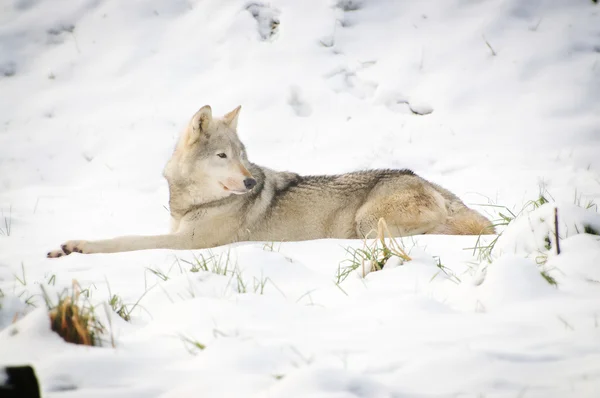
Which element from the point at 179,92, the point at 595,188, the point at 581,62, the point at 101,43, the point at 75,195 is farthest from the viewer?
the point at 101,43

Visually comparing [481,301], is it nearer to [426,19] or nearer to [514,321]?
[514,321]

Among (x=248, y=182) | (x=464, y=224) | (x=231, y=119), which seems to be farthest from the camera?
(x=231, y=119)

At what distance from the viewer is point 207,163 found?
18.1 ft

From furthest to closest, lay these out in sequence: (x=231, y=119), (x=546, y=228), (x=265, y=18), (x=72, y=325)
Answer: (x=265, y=18), (x=231, y=119), (x=546, y=228), (x=72, y=325)

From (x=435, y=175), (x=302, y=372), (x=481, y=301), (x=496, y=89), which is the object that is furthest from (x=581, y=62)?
(x=302, y=372)

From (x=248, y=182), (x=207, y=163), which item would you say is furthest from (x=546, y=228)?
(x=207, y=163)

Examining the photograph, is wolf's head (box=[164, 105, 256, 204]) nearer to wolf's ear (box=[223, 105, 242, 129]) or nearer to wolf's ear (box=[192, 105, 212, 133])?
wolf's ear (box=[192, 105, 212, 133])

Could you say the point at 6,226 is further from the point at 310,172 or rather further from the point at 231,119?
the point at 310,172

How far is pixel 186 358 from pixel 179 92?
771 centimetres

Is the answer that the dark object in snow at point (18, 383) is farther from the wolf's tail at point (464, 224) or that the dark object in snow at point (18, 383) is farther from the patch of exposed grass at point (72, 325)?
the wolf's tail at point (464, 224)

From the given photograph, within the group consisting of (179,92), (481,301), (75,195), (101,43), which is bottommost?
(75,195)

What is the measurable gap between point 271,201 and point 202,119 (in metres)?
1.12

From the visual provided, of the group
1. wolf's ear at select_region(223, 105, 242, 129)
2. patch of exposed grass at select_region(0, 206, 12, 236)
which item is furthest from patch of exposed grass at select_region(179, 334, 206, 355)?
wolf's ear at select_region(223, 105, 242, 129)

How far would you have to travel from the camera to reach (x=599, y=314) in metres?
2.26
